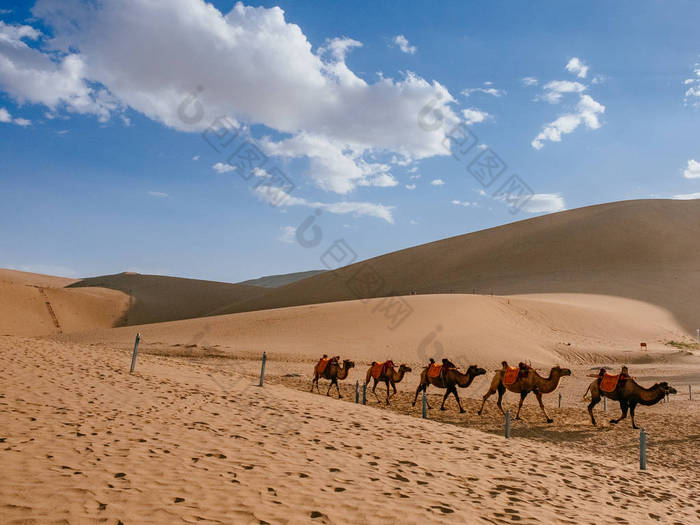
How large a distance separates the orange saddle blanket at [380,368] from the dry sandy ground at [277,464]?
A: 4853mm

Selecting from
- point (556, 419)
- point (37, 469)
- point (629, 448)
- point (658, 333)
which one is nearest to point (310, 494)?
point (37, 469)

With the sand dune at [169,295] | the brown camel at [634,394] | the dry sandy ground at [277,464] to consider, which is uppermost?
the sand dune at [169,295]

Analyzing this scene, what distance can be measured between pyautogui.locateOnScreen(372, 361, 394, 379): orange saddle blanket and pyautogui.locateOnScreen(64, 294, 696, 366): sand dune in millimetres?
11406

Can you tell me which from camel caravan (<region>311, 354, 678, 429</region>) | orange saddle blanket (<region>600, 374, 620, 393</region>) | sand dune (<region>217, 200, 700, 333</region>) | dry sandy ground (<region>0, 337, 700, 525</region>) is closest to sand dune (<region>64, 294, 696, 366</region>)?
sand dune (<region>217, 200, 700, 333</region>)

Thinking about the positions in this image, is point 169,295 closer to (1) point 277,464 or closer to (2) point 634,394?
(2) point 634,394

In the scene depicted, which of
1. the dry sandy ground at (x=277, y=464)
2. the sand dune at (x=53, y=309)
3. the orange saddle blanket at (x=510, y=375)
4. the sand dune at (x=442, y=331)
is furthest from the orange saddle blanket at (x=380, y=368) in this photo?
the sand dune at (x=53, y=309)

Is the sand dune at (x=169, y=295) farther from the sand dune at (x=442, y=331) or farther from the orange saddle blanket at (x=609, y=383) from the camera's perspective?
the orange saddle blanket at (x=609, y=383)

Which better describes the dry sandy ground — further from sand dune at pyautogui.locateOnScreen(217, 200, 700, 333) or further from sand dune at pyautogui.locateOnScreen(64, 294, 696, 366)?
sand dune at pyautogui.locateOnScreen(217, 200, 700, 333)

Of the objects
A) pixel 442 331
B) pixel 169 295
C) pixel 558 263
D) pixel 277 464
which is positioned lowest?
pixel 277 464

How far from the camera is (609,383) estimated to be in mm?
14766

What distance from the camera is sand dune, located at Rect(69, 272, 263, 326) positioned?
7000 cm

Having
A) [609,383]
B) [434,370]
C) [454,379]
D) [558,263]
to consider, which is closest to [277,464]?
[454,379]

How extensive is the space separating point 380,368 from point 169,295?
70.4 meters

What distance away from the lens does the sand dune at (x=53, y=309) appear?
50750mm
